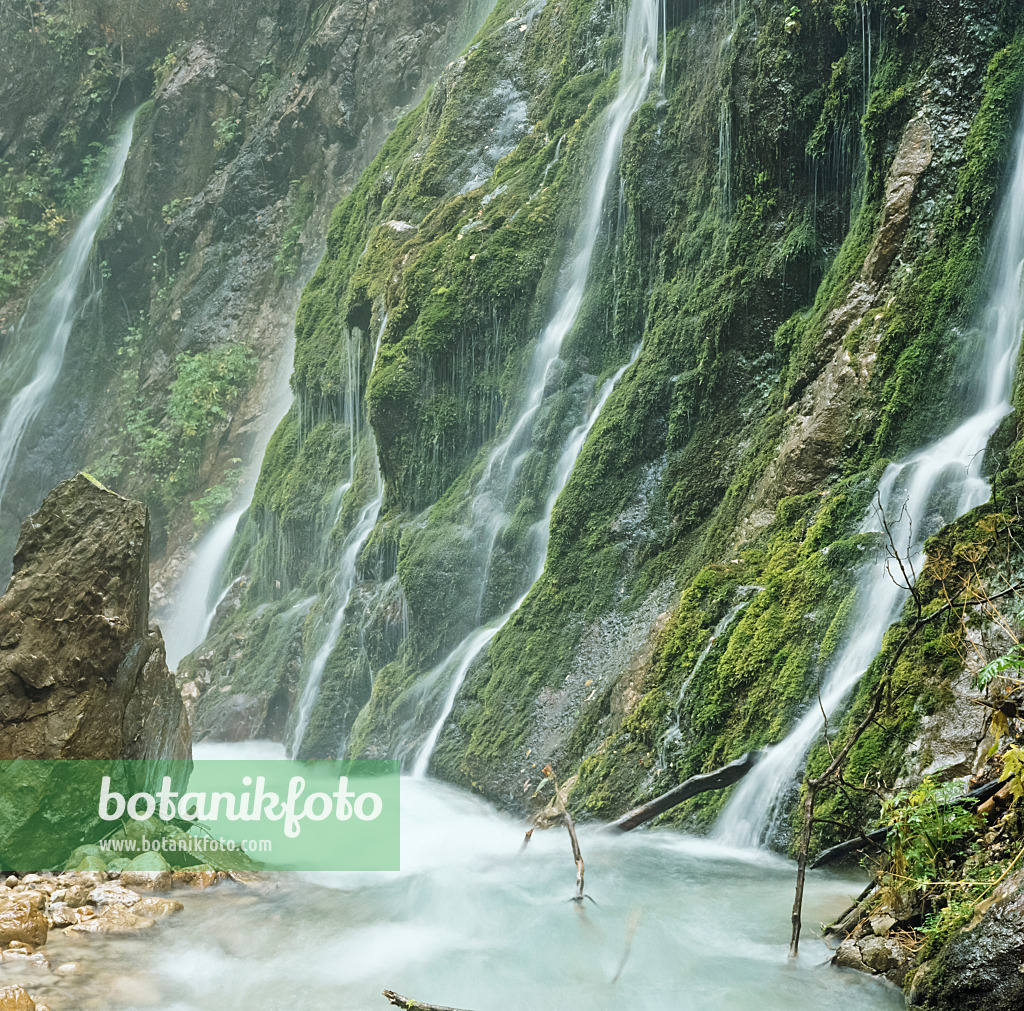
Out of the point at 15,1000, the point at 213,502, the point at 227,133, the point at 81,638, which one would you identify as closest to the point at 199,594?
the point at 213,502

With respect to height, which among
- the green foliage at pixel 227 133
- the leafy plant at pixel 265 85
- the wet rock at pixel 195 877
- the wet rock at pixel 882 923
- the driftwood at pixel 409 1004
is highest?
the leafy plant at pixel 265 85

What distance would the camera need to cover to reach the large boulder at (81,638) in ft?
20.9

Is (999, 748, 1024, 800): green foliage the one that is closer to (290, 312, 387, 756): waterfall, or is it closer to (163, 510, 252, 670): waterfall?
(290, 312, 387, 756): waterfall

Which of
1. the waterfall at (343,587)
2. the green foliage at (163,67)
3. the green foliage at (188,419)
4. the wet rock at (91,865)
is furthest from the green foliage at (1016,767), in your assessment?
the green foliage at (163,67)

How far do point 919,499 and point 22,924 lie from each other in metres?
6.39

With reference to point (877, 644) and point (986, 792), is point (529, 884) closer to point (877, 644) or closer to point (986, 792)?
point (877, 644)

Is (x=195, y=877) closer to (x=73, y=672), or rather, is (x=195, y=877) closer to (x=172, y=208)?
(x=73, y=672)

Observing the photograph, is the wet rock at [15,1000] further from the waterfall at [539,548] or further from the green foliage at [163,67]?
the green foliage at [163,67]

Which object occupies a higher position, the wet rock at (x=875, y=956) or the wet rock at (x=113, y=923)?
the wet rock at (x=875, y=956)

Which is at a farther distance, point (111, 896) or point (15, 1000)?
point (111, 896)

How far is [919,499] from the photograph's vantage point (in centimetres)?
736

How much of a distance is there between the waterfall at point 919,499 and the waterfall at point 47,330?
2360cm

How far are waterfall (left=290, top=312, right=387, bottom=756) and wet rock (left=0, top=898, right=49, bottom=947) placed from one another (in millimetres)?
8571

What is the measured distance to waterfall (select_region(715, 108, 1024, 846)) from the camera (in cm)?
673
